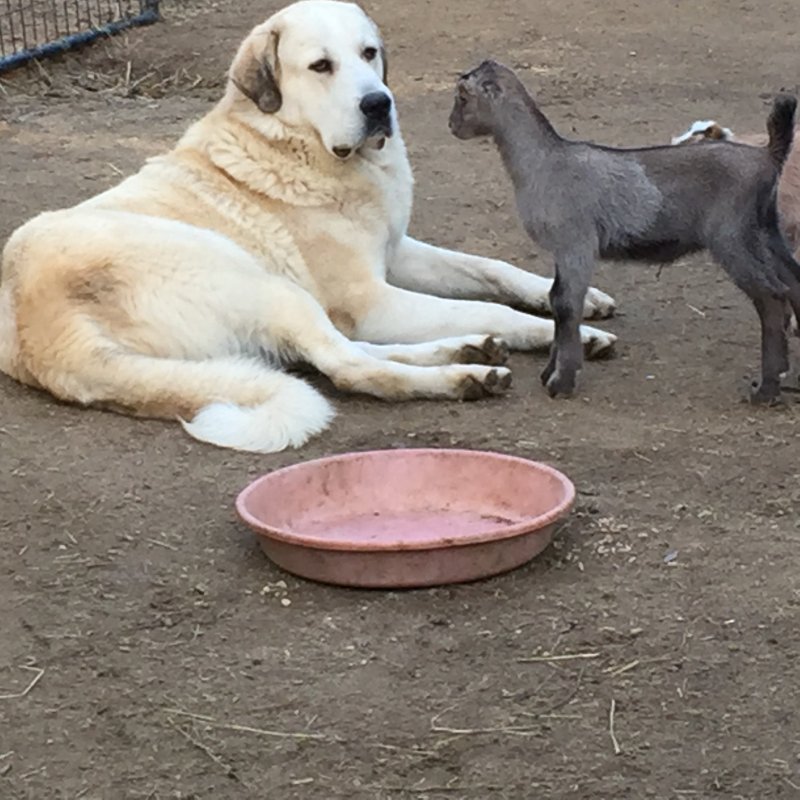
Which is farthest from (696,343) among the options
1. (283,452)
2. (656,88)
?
(656,88)

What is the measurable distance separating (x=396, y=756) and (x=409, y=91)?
658 centimetres

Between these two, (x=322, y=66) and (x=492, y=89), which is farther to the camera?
(x=322, y=66)

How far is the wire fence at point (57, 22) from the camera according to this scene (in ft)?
30.8

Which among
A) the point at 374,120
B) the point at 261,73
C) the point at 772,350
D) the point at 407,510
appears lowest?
the point at 407,510

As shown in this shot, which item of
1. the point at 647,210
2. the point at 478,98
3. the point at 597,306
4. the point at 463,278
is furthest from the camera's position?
the point at 463,278

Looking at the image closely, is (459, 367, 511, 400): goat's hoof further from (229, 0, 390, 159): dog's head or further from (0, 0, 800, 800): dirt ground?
(229, 0, 390, 159): dog's head

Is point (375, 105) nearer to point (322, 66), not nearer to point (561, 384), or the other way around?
point (322, 66)

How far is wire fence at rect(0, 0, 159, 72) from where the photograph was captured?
9391 mm

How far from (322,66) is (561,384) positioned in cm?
130

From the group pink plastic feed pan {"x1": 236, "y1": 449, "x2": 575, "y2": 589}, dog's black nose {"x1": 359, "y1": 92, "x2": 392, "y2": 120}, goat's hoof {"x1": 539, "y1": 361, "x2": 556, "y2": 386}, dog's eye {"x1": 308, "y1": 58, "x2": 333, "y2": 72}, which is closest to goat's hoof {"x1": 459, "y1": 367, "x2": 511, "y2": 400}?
goat's hoof {"x1": 539, "y1": 361, "x2": 556, "y2": 386}

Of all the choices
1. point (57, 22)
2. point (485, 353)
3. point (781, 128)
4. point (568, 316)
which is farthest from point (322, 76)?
point (57, 22)

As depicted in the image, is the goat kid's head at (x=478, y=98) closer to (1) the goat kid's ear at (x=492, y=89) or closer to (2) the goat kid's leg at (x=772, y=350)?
(1) the goat kid's ear at (x=492, y=89)

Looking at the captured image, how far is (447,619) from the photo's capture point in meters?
3.18

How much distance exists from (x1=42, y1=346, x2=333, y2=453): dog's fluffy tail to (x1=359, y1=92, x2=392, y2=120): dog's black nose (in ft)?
3.01
